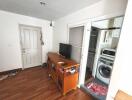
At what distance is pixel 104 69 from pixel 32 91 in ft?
7.64

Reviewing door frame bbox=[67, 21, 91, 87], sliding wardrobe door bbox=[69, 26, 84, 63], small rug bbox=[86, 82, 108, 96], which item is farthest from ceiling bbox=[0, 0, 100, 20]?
small rug bbox=[86, 82, 108, 96]

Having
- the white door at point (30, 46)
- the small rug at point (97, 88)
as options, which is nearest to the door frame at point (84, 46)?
the small rug at point (97, 88)

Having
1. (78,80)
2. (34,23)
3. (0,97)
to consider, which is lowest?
(0,97)

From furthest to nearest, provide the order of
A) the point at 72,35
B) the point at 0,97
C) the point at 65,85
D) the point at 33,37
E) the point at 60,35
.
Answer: the point at 33,37 < the point at 60,35 < the point at 72,35 < the point at 65,85 < the point at 0,97

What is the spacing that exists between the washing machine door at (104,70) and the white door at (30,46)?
2885 millimetres

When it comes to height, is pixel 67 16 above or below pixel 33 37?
above

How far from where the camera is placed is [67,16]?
2.73m

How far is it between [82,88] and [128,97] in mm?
1359

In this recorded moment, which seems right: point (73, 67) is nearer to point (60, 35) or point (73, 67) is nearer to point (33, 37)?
point (60, 35)

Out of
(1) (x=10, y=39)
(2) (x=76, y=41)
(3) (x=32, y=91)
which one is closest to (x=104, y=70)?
(2) (x=76, y=41)

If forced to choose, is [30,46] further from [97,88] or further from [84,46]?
[97,88]

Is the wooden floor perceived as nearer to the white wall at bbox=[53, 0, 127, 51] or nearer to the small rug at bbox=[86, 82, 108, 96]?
the small rug at bbox=[86, 82, 108, 96]

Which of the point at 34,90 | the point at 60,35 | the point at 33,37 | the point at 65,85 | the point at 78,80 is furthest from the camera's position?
the point at 33,37

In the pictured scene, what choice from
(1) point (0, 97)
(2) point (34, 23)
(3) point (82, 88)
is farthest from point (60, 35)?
(1) point (0, 97)
